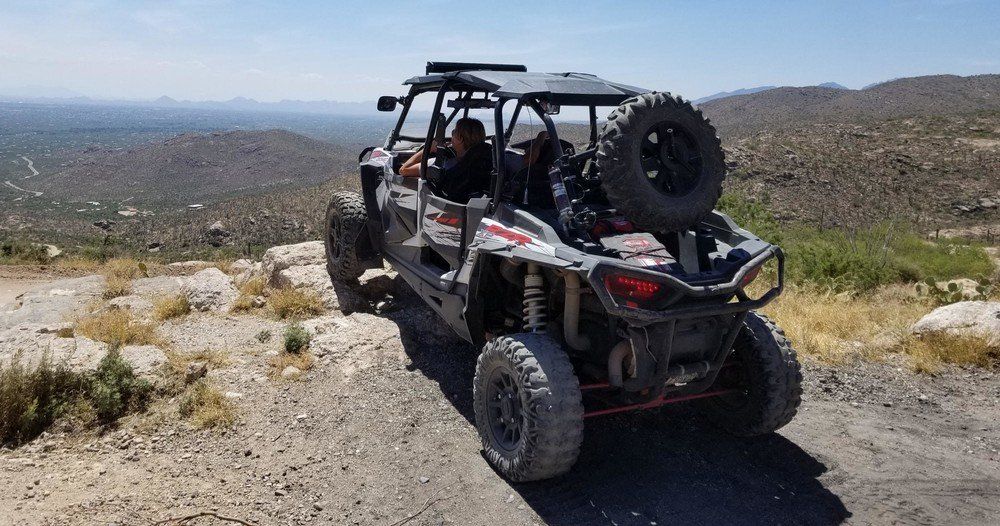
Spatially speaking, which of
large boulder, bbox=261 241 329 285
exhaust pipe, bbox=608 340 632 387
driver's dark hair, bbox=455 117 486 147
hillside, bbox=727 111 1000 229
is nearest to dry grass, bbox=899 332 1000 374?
exhaust pipe, bbox=608 340 632 387

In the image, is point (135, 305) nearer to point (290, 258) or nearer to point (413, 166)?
point (290, 258)

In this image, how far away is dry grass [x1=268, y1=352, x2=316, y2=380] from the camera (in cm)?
600

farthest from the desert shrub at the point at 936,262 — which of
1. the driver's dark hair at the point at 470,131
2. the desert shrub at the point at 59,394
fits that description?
the desert shrub at the point at 59,394

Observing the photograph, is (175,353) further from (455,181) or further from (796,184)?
(796,184)

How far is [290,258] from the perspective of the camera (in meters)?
8.93

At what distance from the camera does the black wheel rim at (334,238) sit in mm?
7823

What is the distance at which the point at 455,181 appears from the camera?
5.99 meters

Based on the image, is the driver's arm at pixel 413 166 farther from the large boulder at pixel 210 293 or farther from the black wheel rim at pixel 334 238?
the large boulder at pixel 210 293


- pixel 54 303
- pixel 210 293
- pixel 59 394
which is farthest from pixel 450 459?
pixel 54 303

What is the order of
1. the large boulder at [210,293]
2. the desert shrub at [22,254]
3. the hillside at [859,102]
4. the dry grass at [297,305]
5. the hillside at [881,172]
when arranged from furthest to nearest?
the hillside at [859,102] → the hillside at [881,172] → the desert shrub at [22,254] → the large boulder at [210,293] → the dry grass at [297,305]

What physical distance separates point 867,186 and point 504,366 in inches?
1130

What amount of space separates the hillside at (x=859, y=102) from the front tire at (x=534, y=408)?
51.0 m

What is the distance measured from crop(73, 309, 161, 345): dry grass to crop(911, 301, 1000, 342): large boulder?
798cm

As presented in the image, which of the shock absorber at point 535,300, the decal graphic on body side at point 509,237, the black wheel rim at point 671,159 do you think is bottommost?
the shock absorber at point 535,300
